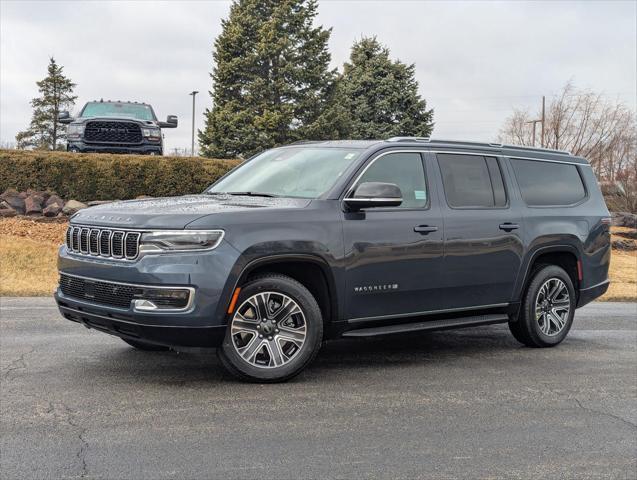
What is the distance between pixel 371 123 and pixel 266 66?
17.5 feet

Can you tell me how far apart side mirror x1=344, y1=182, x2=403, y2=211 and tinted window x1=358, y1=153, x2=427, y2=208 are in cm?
39

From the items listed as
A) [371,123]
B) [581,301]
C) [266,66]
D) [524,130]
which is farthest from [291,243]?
[524,130]

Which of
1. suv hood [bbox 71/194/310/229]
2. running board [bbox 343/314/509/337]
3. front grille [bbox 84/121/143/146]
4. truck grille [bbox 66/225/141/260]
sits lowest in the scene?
running board [bbox 343/314/509/337]

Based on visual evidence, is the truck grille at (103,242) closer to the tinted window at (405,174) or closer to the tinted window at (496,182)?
the tinted window at (405,174)

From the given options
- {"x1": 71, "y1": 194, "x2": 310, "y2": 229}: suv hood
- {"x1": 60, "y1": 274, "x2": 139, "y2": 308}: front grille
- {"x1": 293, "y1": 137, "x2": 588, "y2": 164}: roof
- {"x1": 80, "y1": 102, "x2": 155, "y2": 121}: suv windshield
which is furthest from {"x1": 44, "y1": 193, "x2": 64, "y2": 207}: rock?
{"x1": 60, "y1": 274, "x2": 139, "y2": 308}: front grille

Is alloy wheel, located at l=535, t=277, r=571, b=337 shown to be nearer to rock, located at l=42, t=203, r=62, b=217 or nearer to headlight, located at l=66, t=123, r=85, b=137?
rock, located at l=42, t=203, r=62, b=217

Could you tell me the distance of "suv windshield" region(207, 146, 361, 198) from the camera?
6.55 m

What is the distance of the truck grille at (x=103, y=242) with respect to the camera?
557 cm

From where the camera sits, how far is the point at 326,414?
16.9ft

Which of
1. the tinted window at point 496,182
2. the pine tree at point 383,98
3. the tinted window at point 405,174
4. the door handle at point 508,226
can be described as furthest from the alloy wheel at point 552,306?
the pine tree at point 383,98

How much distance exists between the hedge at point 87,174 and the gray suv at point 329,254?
1023cm

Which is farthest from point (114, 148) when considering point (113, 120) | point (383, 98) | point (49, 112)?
point (49, 112)

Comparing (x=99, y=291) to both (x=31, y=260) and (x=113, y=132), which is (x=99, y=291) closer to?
(x=31, y=260)

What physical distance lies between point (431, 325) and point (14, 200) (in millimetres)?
12524
